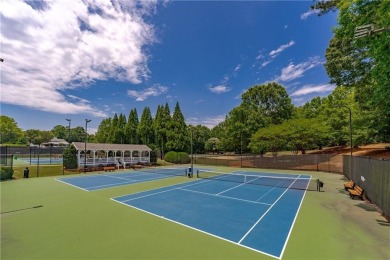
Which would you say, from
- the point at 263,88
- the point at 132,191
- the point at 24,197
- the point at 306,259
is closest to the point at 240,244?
the point at 306,259

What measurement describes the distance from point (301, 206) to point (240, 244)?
6729mm

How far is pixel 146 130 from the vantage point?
186ft

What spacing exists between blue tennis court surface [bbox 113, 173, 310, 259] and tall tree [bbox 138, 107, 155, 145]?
4118cm

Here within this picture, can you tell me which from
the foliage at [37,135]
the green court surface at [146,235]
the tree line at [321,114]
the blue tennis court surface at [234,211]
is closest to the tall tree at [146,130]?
the tree line at [321,114]

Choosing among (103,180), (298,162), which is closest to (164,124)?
(298,162)

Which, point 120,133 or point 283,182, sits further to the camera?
point 120,133

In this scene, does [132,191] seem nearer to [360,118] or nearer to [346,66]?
[346,66]

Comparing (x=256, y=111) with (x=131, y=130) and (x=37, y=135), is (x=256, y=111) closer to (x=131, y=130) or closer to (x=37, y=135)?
(x=131, y=130)

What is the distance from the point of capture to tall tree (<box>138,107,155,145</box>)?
5688 centimetres

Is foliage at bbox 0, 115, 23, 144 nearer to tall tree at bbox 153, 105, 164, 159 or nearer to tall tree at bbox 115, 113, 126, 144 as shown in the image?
tall tree at bbox 115, 113, 126, 144

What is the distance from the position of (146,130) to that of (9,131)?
62.4 m

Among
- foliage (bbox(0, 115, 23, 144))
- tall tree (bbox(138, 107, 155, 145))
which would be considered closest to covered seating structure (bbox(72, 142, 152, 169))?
tall tree (bbox(138, 107, 155, 145))

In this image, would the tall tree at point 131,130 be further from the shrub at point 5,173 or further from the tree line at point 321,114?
the shrub at point 5,173

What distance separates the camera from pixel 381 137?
101 feet
